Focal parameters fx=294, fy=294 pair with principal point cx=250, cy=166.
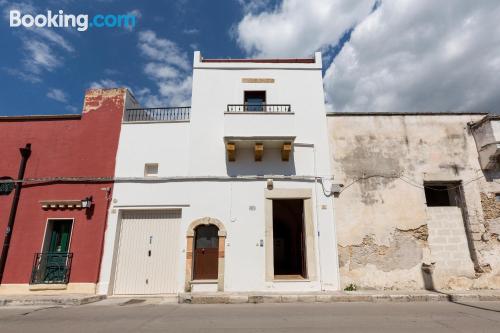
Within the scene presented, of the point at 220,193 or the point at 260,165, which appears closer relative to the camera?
the point at 220,193

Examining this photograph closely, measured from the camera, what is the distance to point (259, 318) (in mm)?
6074

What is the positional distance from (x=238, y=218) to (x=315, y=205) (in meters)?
2.74

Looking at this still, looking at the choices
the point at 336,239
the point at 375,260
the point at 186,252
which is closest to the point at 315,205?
the point at 336,239

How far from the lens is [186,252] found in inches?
389

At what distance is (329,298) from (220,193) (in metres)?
4.78

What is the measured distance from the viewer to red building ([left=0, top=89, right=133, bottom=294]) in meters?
9.72

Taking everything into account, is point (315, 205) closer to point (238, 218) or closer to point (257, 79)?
point (238, 218)

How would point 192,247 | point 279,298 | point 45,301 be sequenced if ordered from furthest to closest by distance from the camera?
point 192,247 < point 279,298 < point 45,301

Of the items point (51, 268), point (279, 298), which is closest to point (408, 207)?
point (279, 298)

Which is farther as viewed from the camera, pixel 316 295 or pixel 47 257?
pixel 47 257

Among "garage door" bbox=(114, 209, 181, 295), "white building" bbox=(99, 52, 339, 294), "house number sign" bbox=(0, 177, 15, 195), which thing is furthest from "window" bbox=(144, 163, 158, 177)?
"house number sign" bbox=(0, 177, 15, 195)

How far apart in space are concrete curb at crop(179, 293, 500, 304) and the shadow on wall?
162 inches

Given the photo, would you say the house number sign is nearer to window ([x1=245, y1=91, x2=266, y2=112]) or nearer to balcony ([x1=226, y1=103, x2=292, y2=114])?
balcony ([x1=226, y1=103, x2=292, y2=114])

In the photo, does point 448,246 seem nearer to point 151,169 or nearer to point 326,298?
point 326,298
